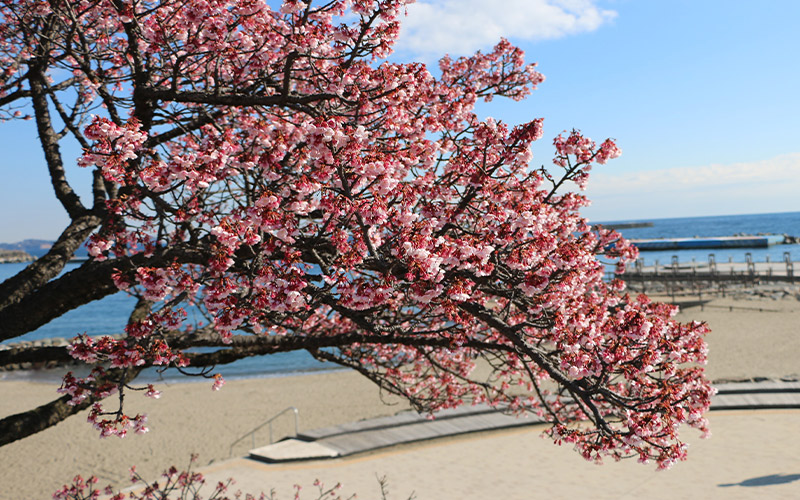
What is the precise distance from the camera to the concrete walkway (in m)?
12.2

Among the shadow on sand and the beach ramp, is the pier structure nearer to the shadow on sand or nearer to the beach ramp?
the beach ramp

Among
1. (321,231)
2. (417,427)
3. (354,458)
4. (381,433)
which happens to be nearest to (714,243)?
(417,427)

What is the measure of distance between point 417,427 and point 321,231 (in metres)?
9.49

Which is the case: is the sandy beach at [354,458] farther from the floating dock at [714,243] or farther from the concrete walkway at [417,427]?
the floating dock at [714,243]

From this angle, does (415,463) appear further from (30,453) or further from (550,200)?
(30,453)

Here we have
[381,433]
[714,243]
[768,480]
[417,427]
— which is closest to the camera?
[768,480]

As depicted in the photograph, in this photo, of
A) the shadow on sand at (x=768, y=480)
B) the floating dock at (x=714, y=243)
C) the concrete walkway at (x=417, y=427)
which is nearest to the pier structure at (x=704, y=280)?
the concrete walkway at (x=417, y=427)

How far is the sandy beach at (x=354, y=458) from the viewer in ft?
34.2

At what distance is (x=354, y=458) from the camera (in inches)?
468

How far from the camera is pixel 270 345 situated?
21.4 feet

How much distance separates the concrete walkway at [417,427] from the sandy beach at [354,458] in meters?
0.32

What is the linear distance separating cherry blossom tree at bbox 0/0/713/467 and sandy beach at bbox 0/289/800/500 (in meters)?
3.71

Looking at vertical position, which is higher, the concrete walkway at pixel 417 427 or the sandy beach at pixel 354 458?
the concrete walkway at pixel 417 427

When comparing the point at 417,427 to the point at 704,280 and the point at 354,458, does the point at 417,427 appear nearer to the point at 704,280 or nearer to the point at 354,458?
the point at 354,458
